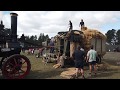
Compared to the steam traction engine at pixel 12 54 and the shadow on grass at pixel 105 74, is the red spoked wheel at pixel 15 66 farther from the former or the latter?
the shadow on grass at pixel 105 74

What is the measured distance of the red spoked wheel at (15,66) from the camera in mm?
10438

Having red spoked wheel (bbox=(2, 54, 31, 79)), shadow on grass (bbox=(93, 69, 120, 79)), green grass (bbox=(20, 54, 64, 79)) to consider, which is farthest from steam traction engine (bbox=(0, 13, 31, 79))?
shadow on grass (bbox=(93, 69, 120, 79))

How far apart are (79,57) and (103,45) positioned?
5.83 meters

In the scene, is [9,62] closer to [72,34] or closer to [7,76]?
[7,76]

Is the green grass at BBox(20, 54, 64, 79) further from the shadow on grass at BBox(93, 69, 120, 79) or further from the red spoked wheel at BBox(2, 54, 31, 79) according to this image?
the shadow on grass at BBox(93, 69, 120, 79)

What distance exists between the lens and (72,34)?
15148 mm

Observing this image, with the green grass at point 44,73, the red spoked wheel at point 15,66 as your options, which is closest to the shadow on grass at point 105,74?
the green grass at point 44,73

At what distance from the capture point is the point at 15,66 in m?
10.7

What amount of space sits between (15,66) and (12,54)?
78cm

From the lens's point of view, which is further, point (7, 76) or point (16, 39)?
point (16, 39)

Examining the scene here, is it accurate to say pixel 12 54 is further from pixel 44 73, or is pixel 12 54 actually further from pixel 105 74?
pixel 105 74

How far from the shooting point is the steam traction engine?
1062 cm

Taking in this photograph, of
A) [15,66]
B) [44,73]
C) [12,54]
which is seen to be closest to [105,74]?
[44,73]
